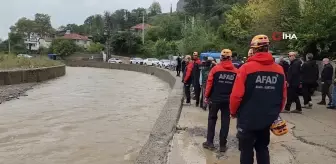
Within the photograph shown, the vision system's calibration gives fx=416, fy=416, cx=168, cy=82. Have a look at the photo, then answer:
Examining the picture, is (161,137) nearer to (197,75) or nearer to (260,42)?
(260,42)

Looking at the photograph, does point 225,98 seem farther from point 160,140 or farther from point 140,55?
point 140,55

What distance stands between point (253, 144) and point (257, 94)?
2.01ft

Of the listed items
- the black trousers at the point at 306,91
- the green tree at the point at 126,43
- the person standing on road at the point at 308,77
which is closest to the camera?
the person standing on road at the point at 308,77

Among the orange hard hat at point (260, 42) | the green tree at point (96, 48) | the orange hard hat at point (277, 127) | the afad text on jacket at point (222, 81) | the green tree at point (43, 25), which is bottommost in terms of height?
the orange hard hat at point (277, 127)

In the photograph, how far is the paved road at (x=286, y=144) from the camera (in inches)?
250

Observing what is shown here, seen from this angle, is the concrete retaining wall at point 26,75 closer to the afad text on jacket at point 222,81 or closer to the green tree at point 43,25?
the afad text on jacket at point 222,81

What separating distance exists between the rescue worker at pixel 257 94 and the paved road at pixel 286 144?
67.5 inches

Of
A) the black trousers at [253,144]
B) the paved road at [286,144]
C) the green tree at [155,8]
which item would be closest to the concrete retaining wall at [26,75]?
the paved road at [286,144]

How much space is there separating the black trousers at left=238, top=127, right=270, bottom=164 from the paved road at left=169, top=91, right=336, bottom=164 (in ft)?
4.64

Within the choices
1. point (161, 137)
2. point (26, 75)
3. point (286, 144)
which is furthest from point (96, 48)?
point (286, 144)

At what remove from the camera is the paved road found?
6352mm

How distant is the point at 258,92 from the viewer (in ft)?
15.0

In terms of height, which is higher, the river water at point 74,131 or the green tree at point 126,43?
the green tree at point 126,43

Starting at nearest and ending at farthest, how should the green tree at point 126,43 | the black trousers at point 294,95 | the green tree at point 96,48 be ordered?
the black trousers at point 294,95
the green tree at point 126,43
the green tree at point 96,48
